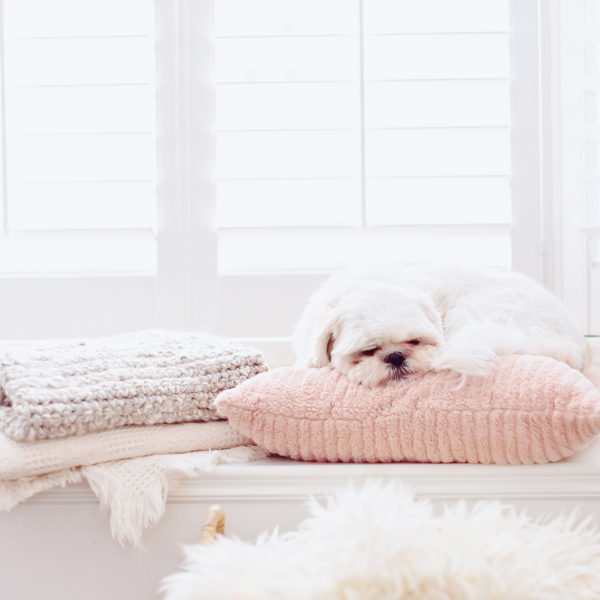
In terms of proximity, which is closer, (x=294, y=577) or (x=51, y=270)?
(x=294, y=577)

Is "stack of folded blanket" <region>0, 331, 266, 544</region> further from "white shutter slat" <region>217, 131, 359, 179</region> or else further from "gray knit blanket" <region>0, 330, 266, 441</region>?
"white shutter slat" <region>217, 131, 359, 179</region>

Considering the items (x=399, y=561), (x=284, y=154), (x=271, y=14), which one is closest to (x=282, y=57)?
(x=271, y=14)

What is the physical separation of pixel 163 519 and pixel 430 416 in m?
0.45

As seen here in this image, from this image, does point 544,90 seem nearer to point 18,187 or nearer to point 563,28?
point 563,28

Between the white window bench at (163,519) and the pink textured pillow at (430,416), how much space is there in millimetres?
31

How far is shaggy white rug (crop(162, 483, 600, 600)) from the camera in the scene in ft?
2.33

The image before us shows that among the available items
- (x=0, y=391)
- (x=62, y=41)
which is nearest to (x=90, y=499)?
(x=0, y=391)

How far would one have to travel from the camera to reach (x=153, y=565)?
44.4 inches

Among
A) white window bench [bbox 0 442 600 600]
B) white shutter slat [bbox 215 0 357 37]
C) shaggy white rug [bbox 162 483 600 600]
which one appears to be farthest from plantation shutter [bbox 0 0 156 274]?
shaggy white rug [bbox 162 483 600 600]

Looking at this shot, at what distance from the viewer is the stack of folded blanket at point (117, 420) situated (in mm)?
1107

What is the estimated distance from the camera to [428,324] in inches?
55.2

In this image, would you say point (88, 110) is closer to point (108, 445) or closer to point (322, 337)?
point (322, 337)

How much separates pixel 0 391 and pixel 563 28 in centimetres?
160

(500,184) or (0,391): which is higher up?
(500,184)
